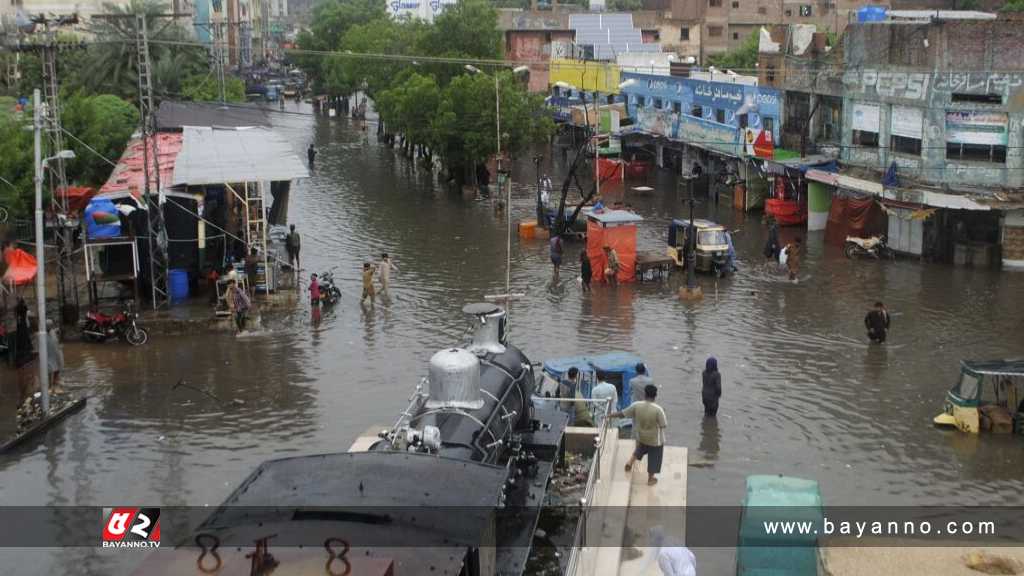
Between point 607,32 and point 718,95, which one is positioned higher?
point 607,32

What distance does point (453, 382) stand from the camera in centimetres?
1227

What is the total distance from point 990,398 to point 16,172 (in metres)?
23.5

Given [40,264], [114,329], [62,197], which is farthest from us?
[62,197]

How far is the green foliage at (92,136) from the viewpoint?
3547cm

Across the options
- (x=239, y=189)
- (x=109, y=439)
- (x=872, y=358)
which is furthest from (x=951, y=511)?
(x=239, y=189)

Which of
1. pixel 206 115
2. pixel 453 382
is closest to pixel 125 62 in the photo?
pixel 206 115

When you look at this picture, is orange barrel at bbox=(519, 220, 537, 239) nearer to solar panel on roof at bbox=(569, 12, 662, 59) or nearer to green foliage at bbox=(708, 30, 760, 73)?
green foliage at bbox=(708, 30, 760, 73)

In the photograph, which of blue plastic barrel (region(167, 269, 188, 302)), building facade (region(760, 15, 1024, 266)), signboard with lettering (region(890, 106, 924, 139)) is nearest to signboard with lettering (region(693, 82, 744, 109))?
building facade (region(760, 15, 1024, 266))

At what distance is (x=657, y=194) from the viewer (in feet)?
151

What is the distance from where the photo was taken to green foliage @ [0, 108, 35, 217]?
2886 cm

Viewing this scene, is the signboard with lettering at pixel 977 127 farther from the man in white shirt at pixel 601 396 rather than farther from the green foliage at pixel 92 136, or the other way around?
the green foliage at pixel 92 136

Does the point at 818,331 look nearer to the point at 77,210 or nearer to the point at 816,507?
the point at 816,507

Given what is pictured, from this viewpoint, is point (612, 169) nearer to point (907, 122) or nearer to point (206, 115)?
point (206, 115)

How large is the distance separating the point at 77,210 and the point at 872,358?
2062cm
